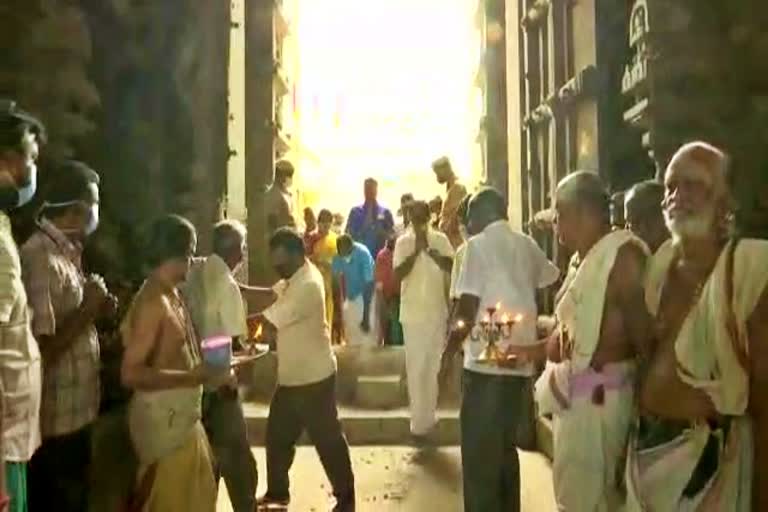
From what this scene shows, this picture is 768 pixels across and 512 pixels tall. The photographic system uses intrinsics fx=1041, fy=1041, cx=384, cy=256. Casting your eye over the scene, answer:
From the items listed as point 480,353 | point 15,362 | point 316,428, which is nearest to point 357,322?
point 316,428

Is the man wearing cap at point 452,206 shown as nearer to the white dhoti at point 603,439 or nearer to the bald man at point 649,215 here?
the bald man at point 649,215

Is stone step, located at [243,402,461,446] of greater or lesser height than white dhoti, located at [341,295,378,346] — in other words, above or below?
below

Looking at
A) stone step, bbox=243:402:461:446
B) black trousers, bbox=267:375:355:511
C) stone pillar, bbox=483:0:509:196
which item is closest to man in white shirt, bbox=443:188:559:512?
black trousers, bbox=267:375:355:511

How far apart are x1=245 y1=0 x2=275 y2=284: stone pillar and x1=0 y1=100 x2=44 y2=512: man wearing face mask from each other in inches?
367

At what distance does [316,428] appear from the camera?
5.80 metres

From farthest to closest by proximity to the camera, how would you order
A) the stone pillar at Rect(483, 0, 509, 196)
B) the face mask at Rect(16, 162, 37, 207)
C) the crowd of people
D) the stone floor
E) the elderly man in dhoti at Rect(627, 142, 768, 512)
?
1. the stone pillar at Rect(483, 0, 509, 196)
2. the stone floor
3. the face mask at Rect(16, 162, 37, 207)
4. the crowd of people
5. the elderly man in dhoti at Rect(627, 142, 768, 512)

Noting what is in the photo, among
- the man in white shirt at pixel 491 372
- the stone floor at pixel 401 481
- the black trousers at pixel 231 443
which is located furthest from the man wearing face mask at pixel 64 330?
the stone floor at pixel 401 481

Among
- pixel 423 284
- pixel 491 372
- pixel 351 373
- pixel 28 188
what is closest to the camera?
pixel 28 188

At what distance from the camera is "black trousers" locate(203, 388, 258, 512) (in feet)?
17.9

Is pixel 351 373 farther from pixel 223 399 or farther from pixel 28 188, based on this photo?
pixel 28 188

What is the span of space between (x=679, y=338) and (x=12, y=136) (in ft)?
7.87

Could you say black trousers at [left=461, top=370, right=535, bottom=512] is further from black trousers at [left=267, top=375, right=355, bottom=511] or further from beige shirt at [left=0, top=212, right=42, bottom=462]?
beige shirt at [left=0, top=212, right=42, bottom=462]

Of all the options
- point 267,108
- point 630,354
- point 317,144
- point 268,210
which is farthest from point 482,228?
point 317,144

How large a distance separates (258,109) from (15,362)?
1020 centimetres
